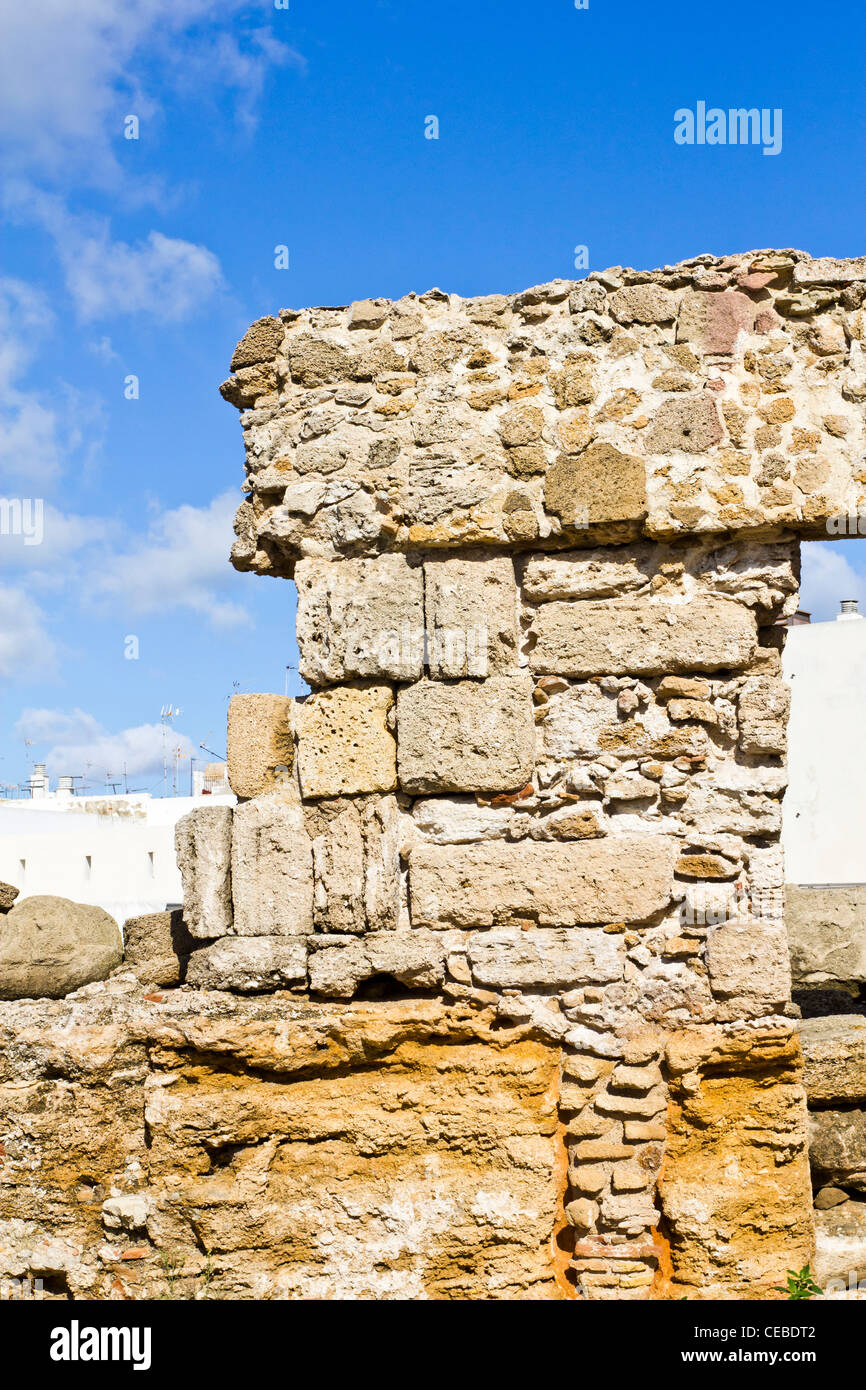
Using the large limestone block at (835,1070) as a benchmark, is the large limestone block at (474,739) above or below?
above

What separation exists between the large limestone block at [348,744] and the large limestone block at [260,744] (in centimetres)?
13

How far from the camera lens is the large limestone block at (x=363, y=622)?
150 inches

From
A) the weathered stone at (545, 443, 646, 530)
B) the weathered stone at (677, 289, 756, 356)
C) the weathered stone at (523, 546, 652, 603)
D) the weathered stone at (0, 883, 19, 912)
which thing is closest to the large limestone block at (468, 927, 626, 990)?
the weathered stone at (523, 546, 652, 603)

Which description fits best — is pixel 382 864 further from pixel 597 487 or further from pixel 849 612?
pixel 849 612

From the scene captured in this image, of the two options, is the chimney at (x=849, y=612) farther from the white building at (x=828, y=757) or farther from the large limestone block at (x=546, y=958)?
the large limestone block at (x=546, y=958)

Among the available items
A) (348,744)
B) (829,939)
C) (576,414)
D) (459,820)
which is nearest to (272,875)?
(348,744)

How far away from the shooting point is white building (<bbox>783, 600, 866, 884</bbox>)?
15930 millimetres

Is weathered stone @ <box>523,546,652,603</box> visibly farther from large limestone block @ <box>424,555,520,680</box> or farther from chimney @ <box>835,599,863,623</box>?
chimney @ <box>835,599,863,623</box>

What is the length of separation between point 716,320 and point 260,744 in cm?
215

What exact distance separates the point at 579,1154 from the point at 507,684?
1544 mm

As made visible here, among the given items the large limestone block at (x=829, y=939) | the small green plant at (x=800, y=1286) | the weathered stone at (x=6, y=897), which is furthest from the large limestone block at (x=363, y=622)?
the large limestone block at (x=829, y=939)

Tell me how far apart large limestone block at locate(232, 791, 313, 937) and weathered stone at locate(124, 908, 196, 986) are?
1.57 ft
